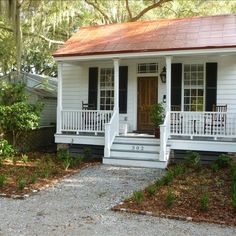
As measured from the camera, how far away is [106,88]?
1435cm

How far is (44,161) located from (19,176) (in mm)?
2528

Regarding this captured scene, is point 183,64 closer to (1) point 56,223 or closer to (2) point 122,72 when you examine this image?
(2) point 122,72

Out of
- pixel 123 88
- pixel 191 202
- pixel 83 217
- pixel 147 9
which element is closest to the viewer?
pixel 83 217

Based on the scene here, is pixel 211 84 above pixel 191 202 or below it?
above

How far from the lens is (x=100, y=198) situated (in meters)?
7.64

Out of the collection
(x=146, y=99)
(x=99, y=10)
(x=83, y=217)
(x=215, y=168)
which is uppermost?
(x=99, y=10)

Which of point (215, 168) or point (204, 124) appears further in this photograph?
point (204, 124)

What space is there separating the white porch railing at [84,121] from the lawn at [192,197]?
3.54 meters

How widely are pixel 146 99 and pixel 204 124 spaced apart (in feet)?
9.38

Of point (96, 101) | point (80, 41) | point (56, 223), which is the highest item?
point (80, 41)

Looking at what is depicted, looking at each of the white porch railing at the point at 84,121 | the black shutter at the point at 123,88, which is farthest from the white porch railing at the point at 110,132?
the black shutter at the point at 123,88

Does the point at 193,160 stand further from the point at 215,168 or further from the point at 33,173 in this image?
the point at 33,173

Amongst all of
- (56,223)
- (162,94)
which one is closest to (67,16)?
(162,94)

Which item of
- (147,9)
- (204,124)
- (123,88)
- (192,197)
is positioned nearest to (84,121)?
(123,88)
